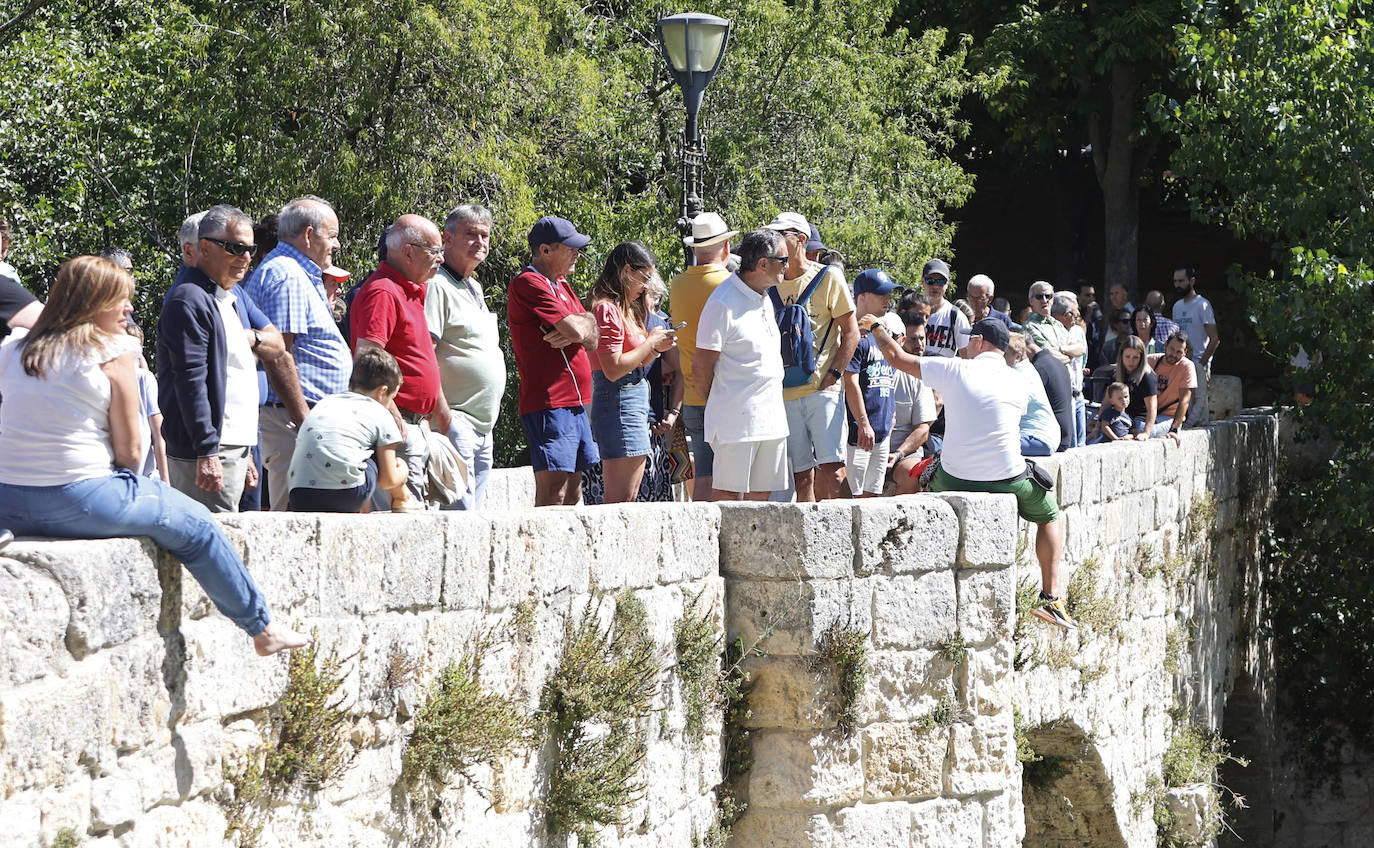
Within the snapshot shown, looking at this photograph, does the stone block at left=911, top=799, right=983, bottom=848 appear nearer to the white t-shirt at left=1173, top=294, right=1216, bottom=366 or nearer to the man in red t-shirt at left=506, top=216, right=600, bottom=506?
the man in red t-shirt at left=506, top=216, right=600, bottom=506

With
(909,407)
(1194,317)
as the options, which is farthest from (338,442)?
(1194,317)

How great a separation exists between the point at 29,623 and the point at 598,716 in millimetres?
2511

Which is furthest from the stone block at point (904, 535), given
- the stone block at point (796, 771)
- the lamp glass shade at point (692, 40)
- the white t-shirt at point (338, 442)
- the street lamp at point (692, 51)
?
the lamp glass shade at point (692, 40)

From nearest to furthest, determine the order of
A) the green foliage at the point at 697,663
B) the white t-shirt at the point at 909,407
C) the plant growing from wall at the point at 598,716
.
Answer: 1. the plant growing from wall at the point at 598,716
2. the green foliage at the point at 697,663
3. the white t-shirt at the point at 909,407

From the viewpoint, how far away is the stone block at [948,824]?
21.2 ft

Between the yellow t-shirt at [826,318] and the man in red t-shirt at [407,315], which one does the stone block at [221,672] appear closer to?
the man in red t-shirt at [407,315]

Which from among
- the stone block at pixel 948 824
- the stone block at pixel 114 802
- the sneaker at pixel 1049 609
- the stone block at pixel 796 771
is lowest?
the stone block at pixel 948 824

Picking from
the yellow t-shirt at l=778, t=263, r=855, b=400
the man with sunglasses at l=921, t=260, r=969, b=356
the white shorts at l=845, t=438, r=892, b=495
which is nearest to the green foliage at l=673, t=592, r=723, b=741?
the yellow t-shirt at l=778, t=263, r=855, b=400

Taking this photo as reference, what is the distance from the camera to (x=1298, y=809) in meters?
18.6

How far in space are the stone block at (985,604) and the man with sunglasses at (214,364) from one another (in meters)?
2.97

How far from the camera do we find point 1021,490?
7.52m

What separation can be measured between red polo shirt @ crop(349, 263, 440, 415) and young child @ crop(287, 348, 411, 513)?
1.98ft

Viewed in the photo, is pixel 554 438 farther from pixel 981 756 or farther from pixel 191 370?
pixel 981 756

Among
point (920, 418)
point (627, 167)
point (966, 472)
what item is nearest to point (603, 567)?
point (966, 472)
